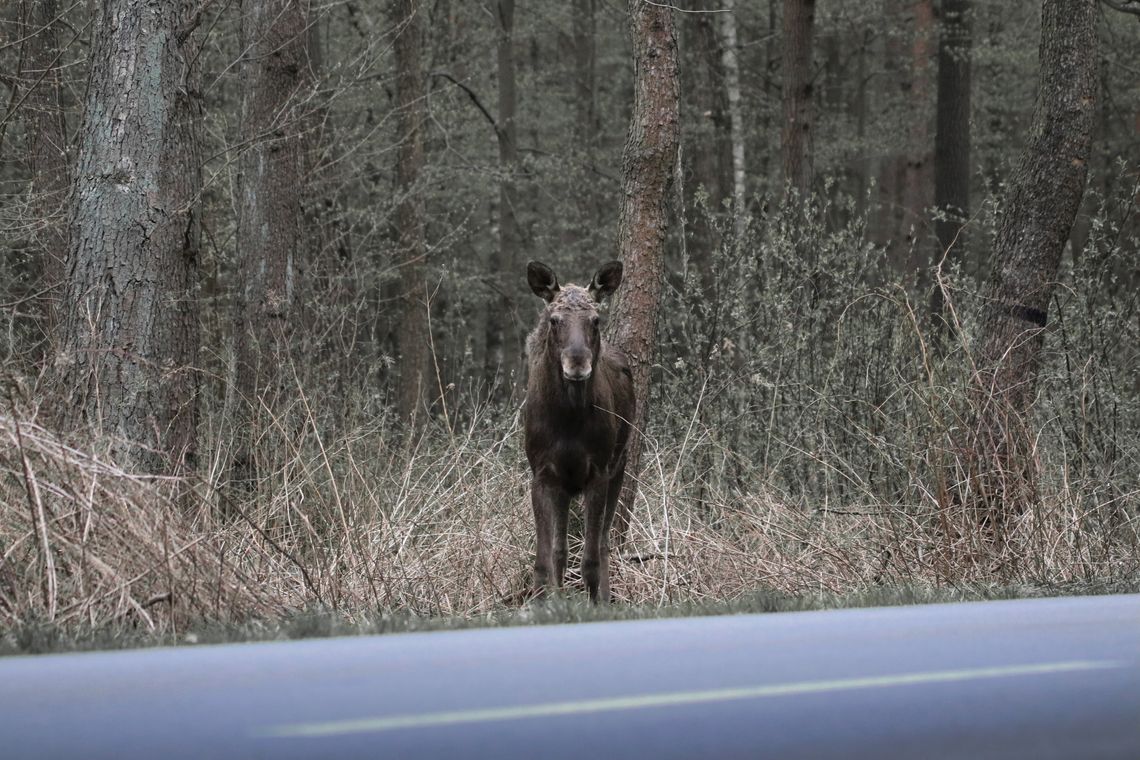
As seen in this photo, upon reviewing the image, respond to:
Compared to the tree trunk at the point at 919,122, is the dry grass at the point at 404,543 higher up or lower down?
lower down

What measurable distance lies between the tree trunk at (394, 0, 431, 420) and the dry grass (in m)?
8.90

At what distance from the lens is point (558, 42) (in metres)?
34.9

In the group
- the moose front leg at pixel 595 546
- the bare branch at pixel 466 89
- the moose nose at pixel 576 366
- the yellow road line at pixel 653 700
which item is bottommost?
the moose front leg at pixel 595 546

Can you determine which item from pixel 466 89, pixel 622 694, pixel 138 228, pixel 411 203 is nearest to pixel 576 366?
pixel 138 228

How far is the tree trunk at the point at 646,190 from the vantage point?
9.34 metres

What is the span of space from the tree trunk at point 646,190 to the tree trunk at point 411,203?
9.34 metres

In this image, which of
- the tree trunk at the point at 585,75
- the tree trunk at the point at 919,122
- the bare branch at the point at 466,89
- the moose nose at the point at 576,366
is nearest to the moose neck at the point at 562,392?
the moose nose at the point at 576,366

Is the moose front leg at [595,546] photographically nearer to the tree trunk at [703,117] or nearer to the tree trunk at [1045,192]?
the tree trunk at [1045,192]

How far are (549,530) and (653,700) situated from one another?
525 centimetres

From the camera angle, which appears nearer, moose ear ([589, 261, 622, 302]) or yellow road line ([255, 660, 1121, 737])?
yellow road line ([255, 660, 1121, 737])

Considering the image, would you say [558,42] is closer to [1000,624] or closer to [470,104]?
[470,104]

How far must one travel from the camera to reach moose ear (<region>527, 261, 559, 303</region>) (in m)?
7.84

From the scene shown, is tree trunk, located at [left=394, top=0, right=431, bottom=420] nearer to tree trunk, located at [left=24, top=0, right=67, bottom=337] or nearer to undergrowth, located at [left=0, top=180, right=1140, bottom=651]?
tree trunk, located at [left=24, top=0, right=67, bottom=337]

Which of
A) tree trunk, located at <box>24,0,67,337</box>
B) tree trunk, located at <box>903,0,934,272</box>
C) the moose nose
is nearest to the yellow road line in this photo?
the moose nose
